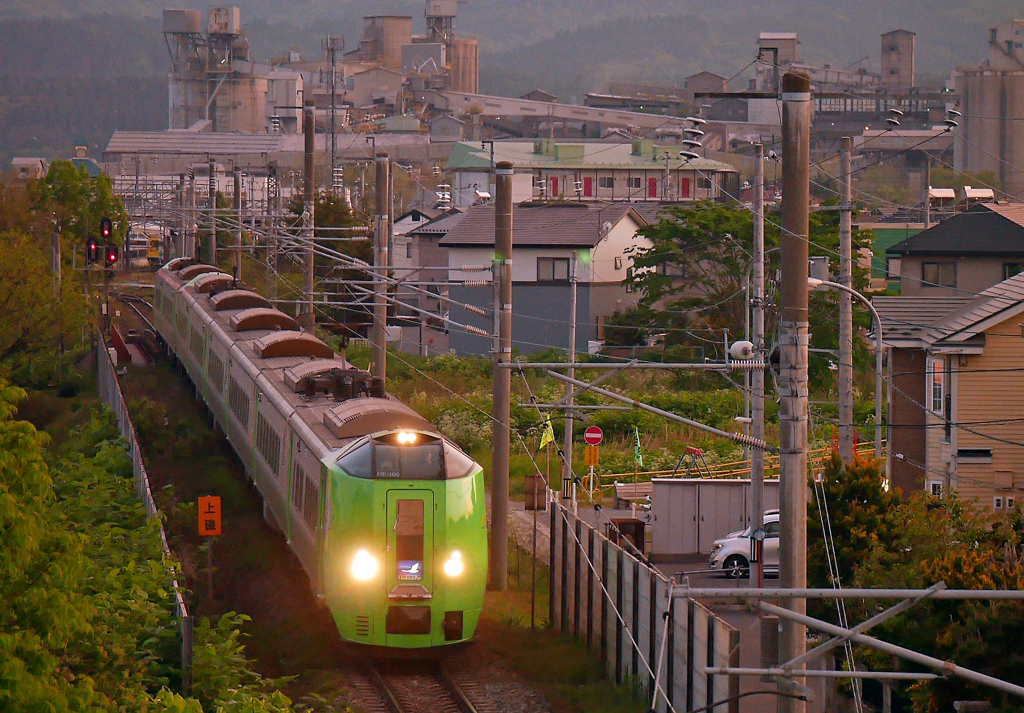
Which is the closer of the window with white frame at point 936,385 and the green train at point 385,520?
the green train at point 385,520

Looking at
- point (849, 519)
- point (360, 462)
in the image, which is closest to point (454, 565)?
point (360, 462)

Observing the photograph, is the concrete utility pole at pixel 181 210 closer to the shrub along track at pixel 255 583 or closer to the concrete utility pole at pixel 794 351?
the shrub along track at pixel 255 583

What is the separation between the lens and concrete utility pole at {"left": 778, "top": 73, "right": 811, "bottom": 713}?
1043cm

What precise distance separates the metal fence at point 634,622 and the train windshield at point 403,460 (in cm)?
202

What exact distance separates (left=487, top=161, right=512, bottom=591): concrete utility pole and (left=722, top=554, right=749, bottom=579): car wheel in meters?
4.75

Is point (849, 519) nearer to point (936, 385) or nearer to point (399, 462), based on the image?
point (399, 462)

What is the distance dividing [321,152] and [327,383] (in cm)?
8677

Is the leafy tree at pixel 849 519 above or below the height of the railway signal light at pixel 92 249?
below

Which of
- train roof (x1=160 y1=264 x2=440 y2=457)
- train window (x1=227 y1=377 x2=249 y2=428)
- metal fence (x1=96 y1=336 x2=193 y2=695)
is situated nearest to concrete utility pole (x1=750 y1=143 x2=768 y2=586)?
train roof (x1=160 y1=264 x2=440 y2=457)

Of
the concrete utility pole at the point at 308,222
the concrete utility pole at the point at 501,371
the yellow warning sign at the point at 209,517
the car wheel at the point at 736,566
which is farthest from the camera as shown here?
the concrete utility pole at the point at 308,222

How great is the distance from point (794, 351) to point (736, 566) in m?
13.0

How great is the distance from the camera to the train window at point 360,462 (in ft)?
50.4

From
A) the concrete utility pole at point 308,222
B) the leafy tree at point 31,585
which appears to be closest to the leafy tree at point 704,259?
A: the concrete utility pole at point 308,222

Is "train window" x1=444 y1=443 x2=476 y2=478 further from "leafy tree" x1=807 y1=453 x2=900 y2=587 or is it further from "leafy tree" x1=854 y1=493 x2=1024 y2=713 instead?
"leafy tree" x1=854 y1=493 x2=1024 y2=713
